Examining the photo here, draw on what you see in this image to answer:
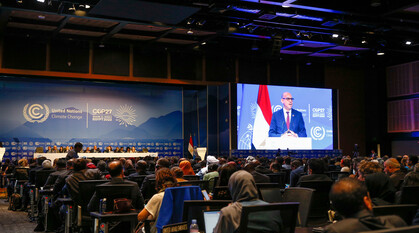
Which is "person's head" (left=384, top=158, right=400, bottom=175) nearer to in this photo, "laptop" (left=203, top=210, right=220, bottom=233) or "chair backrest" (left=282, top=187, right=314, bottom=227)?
"chair backrest" (left=282, top=187, right=314, bottom=227)

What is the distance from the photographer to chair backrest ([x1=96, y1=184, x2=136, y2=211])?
433cm

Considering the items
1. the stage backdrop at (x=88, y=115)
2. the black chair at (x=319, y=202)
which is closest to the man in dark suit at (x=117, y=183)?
the black chair at (x=319, y=202)

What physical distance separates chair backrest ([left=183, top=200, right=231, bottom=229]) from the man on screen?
1611cm

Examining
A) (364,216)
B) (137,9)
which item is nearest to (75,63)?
(137,9)

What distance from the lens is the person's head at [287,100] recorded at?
19.8 m

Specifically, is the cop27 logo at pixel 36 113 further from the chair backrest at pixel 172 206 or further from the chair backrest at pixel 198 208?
the chair backrest at pixel 198 208

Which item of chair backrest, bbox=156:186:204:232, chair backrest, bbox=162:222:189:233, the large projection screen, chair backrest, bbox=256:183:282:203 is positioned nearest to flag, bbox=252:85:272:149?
the large projection screen

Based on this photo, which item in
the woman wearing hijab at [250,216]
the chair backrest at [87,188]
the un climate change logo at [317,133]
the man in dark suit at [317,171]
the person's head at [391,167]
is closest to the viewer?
the woman wearing hijab at [250,216]

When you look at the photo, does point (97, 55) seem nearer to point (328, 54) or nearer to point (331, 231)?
point (328, 54)

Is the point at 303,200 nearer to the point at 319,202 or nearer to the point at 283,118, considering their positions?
the point at 319,202

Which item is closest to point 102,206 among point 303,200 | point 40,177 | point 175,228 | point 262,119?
point 175,228

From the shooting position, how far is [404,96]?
2188 centimetres

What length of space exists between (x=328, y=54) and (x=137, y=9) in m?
10.9

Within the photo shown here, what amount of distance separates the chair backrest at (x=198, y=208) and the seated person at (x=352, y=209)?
1260mm
